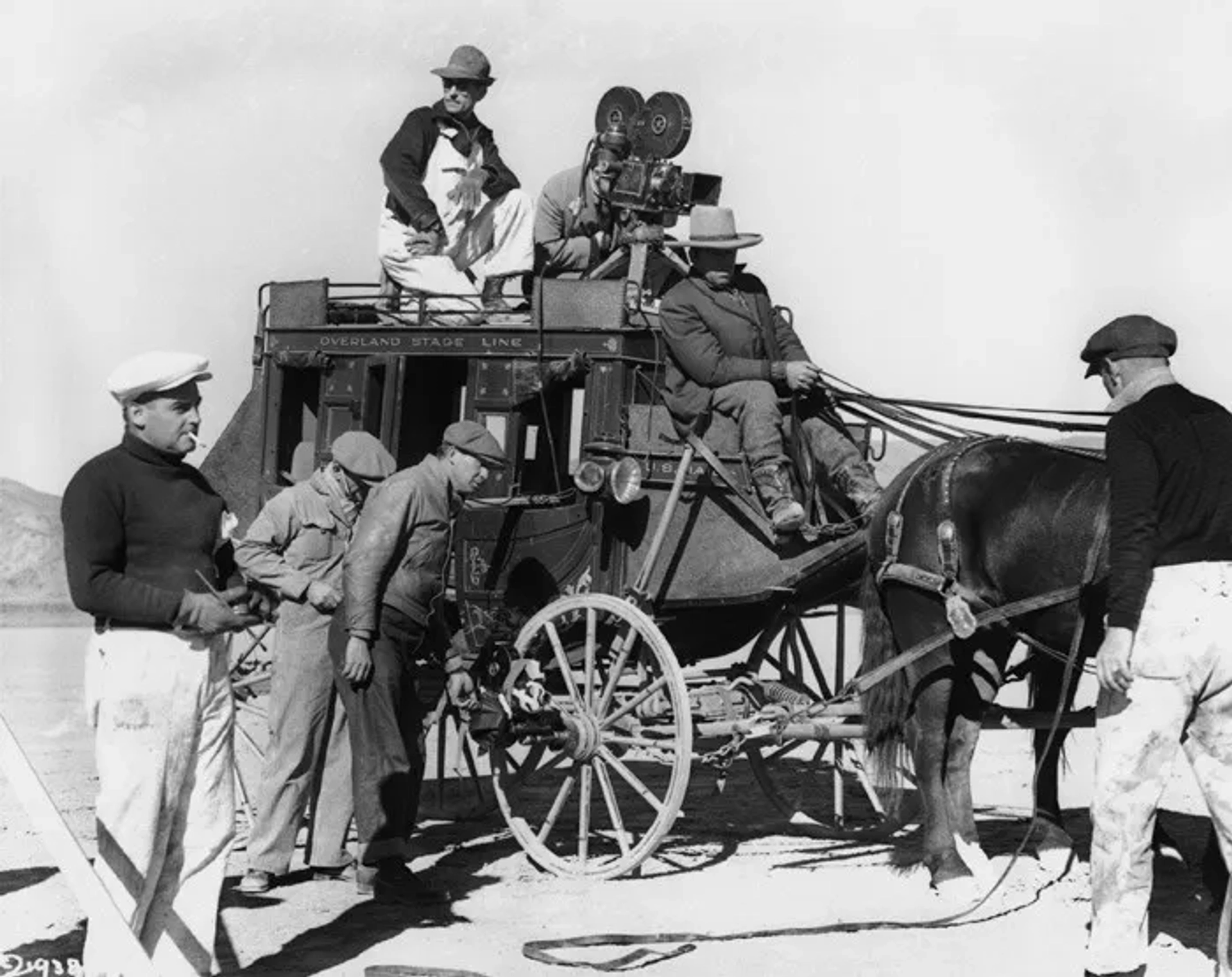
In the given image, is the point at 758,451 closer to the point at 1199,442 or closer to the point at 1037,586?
the point at 1037,586

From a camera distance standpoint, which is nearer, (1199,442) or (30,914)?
(1199,442)

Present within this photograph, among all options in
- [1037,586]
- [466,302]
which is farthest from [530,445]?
[1037,586]

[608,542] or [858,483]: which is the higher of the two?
[858,483]

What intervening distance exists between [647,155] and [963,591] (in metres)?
3.16

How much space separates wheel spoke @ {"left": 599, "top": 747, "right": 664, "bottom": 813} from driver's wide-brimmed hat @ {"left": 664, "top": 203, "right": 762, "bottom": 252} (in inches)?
96.4

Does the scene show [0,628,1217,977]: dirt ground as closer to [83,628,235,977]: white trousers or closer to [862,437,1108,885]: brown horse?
[862,437,1108,885]: brown horse

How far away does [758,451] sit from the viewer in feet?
30.2

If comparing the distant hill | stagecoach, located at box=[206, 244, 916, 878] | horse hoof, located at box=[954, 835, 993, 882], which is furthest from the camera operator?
the distant hill

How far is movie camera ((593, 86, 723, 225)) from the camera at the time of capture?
10.1 m

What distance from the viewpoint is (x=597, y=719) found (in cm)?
918

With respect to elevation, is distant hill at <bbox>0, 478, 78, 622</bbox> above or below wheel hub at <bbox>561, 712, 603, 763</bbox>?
below

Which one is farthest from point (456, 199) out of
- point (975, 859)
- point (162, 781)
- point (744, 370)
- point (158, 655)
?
point (162, 781)

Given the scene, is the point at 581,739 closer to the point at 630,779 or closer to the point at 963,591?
the point at 630,779

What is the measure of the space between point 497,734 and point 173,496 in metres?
3.23
